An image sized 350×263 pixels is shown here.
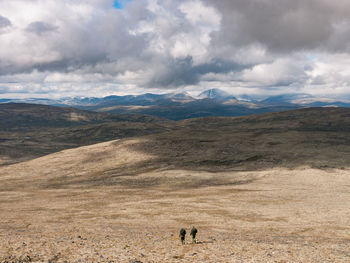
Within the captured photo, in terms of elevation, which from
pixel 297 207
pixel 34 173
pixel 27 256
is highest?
pixel 27 256

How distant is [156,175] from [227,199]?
90.3 ft

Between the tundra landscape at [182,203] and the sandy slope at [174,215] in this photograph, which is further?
the tundra landscape at [182,203]

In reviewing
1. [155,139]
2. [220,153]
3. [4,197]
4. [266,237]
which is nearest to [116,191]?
[4,197]

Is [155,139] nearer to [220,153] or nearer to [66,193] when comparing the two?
[220,153]

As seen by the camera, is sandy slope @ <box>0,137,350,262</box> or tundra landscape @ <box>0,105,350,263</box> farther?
tundra landscape @ <box>0,105,350,263</box>

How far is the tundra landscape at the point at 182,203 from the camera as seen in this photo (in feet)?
72.9

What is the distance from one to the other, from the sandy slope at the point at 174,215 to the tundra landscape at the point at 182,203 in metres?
0.14

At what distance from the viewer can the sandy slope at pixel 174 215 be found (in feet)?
70.7

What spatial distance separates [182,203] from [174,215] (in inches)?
274

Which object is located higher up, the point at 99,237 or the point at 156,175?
the point at 99,237

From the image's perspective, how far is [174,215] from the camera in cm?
3791

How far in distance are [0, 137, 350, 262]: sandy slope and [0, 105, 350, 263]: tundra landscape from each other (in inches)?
5.4

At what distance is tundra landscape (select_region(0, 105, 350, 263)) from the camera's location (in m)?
22.2

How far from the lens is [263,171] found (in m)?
74.8
